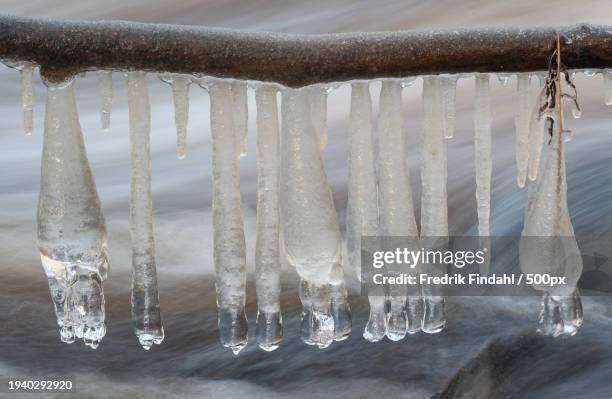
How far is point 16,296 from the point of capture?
3.93 m

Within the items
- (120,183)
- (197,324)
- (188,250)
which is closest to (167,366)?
(197,324)

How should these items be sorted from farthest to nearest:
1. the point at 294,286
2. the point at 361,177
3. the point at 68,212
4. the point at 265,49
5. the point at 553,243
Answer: the point at 294,286 → the point at 553,243 → the point at 361,177 → the point at 68,212 → the point at 265,49

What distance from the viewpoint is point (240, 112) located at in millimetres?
1855

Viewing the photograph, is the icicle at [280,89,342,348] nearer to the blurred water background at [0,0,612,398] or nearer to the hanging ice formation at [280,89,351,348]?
the hanging ice formation at [280,89,351,348]

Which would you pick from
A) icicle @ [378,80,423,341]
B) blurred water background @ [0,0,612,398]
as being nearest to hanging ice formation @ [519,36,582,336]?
icicle @ [378,80,423,341]

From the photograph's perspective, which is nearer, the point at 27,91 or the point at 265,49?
the point at 265,49

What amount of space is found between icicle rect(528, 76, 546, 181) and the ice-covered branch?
205 millimetres

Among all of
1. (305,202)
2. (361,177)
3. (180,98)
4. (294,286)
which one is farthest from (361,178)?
(294,286)

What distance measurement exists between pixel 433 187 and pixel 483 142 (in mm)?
219

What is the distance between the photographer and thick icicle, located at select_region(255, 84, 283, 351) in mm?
1837

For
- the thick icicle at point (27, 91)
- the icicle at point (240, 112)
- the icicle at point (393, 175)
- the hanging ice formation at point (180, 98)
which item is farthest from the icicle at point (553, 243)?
the thick icicle at point (27, 91)

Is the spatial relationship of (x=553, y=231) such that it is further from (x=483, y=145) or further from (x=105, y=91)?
(x=105, y=91)

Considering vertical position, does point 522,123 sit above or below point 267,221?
above

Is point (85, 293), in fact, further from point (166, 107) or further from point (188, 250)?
point (166, 107)
